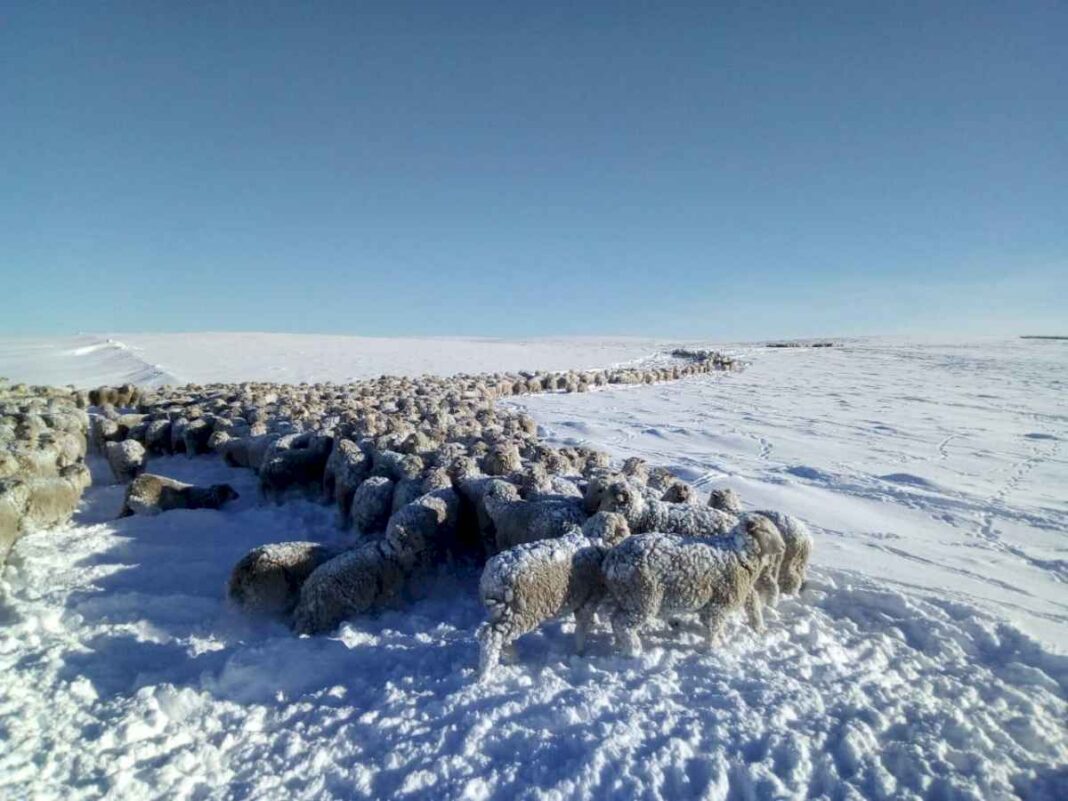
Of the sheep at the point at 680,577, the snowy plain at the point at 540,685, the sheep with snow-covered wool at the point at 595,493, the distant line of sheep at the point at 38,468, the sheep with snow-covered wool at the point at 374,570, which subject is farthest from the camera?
the distant line of sheep at the point at 38,468

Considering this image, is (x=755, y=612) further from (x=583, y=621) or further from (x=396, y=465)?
(x=396, y=465)

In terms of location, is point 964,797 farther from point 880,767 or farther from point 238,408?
point 238,408

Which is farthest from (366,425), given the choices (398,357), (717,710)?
(398,357)

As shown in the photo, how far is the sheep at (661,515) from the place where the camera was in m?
5.21

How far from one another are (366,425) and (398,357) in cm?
3092

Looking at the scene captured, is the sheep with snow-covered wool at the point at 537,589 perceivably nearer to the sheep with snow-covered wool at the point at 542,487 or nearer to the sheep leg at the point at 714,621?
the sheep leg at the point at 714,621

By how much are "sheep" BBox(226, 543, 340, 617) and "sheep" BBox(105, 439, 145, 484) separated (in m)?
5.78

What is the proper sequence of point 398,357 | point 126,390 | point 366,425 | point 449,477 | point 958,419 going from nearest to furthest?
point 449,477
point 366,425
point 958,419
point 126,390
point 398,357

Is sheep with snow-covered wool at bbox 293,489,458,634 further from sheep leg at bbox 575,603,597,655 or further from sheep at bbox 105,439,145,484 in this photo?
sheep at bbox 105,439,145,484

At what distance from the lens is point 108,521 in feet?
25.3

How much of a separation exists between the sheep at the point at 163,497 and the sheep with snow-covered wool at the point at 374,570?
12.1 ft

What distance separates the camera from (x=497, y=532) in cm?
569

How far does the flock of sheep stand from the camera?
4.32 meters

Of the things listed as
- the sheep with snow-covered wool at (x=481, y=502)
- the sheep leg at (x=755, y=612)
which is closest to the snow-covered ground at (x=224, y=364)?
the sheep with snow-covered wool at (x=481, y=502)
